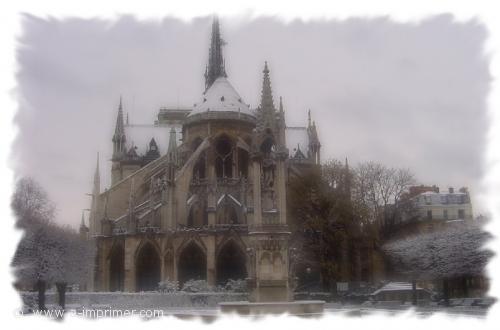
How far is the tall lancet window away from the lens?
66438 mm

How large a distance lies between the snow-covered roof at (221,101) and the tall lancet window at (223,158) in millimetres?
3579

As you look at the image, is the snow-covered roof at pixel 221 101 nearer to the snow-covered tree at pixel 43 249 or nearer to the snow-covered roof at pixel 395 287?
the snow-covered roof at pixel 395 287

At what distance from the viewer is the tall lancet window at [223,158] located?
66.4 metres

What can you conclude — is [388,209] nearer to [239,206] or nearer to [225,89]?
[239,206]

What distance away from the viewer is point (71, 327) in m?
12.0

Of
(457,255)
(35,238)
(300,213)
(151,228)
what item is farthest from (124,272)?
(457,255)

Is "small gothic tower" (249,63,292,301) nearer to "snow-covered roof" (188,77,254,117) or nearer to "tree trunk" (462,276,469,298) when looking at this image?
"tree trunk" (462,276,469,298)

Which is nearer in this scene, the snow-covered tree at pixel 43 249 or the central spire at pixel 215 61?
the snow-covered tree at pixel 43 249

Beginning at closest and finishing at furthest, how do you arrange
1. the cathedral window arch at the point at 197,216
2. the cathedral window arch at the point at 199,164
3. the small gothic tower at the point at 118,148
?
the cathedral window arch at the point at 197,216 < the cathedral window arch at the point at 199,164 < the small gothic tower at the point at 118,148

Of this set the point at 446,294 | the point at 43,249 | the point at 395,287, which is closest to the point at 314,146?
the point at 395,287

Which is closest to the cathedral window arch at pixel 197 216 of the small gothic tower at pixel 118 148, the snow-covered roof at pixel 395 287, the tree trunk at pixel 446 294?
the snow-covered roof at pixel 395 287

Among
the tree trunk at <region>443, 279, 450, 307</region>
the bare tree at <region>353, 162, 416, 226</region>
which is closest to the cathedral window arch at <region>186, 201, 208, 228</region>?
the bare tree at <region>353, 162, 416, 226</region>

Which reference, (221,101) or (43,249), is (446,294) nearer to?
(43,249)

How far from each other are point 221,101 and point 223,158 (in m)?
6.58
